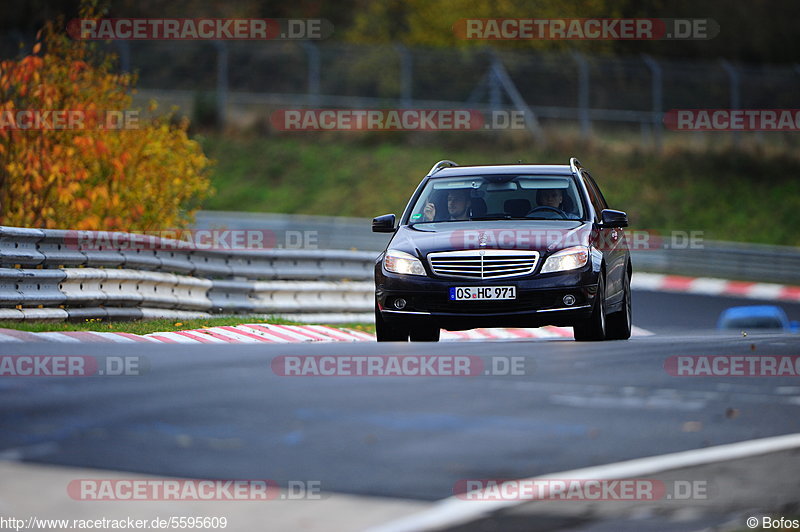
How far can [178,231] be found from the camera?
21.4 meters

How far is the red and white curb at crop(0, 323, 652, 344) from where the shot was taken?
1209 cm

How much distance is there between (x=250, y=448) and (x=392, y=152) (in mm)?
40900

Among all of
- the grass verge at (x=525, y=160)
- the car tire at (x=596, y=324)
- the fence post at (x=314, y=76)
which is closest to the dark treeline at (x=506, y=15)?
the grass verge at (x=525, y=160)

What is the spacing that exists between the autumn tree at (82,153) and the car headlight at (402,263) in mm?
8553

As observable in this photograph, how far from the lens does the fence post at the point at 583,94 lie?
4125 cm

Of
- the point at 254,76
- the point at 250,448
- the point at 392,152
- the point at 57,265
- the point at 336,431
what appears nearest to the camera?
the point at 250,448

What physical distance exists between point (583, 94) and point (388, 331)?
1214 inches

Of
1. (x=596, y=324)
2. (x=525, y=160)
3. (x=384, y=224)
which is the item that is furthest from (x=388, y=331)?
(x=525, y=160)

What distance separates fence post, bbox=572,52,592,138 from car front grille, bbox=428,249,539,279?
93.4 ft

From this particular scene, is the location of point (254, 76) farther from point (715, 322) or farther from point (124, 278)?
point (124, 278)

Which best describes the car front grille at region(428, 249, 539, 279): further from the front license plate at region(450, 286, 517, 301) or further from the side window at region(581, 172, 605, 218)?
the side window at region(581, 172, 605, 218)

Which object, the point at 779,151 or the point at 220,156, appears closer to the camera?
the point at 779,151

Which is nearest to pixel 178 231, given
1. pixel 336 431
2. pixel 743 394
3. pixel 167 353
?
pixel 167 353

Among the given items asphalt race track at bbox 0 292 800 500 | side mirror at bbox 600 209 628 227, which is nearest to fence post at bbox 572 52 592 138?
side mirror at bbox 600 209 628 227
